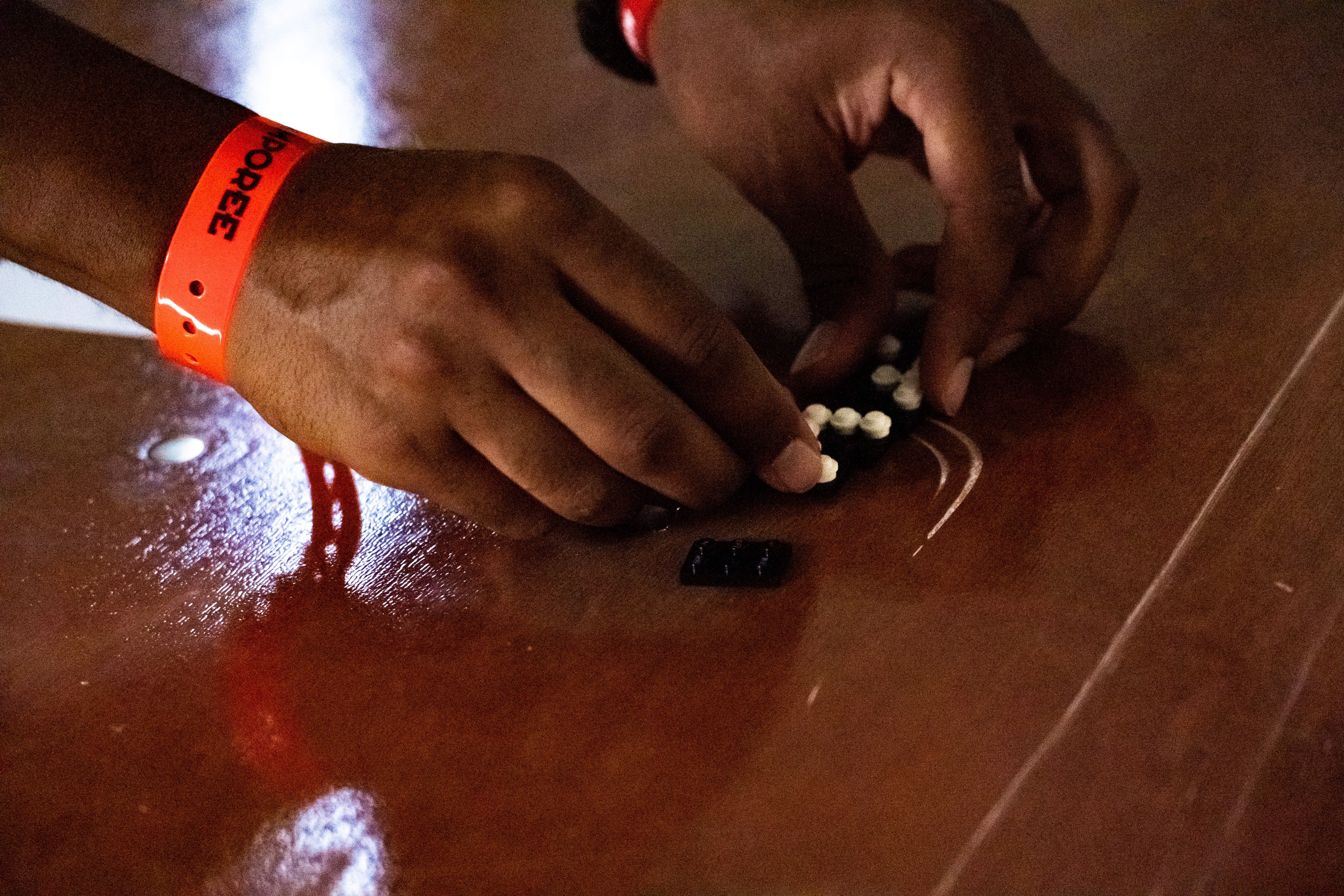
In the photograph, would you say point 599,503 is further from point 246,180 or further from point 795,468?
point 246,180

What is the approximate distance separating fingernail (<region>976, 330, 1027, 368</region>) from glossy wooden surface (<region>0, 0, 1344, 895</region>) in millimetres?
10

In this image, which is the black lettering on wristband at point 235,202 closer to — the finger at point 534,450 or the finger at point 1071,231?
the finger at point 534,450

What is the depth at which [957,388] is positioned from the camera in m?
0.81

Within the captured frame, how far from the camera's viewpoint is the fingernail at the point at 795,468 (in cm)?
72

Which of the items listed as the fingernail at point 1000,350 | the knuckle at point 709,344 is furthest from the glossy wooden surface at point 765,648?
the knuckle at point 709,344

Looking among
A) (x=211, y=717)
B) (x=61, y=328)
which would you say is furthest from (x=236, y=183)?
(x=61, y=328)

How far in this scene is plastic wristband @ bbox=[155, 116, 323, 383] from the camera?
69 cm

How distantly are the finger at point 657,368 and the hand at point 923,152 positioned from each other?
0.55ft

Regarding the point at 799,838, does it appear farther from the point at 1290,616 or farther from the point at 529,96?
the point at 529,96

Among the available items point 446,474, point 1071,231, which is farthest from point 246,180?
point 1071,231

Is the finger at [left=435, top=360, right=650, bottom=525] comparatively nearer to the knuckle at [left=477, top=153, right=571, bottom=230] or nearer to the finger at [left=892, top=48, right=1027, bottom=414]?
the knuckle at [left=477, top=153, right=571, bottom=230]

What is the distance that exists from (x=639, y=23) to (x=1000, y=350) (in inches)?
19.0

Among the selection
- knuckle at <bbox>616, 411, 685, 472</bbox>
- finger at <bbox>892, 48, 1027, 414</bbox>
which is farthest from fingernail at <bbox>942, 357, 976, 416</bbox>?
knuckle at <bbox>616, 411, 685, 472</bbox>

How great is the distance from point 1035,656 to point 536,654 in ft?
0.94
